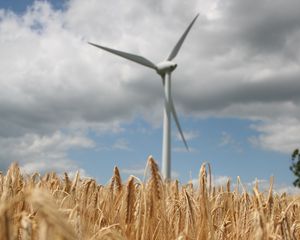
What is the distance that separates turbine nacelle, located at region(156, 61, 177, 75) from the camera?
29.4 metres

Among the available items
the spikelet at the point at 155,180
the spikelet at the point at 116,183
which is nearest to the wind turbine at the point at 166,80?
the spikelet at the point at 116,183

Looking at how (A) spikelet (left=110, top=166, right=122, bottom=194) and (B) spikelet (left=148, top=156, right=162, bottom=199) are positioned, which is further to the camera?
(A) spikelet (left=110, top=166, right=122, bottom=194)

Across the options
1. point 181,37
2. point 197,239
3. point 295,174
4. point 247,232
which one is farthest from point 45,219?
point 295,174

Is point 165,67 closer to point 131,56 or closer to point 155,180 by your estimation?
point 131,56

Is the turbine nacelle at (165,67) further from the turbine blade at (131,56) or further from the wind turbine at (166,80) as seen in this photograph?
the turbine blade at (131,56)

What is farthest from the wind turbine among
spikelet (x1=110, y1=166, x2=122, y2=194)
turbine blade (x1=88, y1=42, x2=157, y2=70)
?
spikelet (x1=110, y1=166, x2=122, y2=194)

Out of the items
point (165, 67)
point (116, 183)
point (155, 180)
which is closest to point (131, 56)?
point (165, 67)

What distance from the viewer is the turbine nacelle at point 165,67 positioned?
96.4 feet

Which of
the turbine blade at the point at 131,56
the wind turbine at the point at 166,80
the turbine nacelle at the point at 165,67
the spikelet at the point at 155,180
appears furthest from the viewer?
the turbine nacelle at the point at 165,67

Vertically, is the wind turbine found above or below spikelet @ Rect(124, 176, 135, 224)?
above

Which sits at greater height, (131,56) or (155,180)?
(131,56)

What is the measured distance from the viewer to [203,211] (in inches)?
103

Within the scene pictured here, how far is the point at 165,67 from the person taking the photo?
29391 mm

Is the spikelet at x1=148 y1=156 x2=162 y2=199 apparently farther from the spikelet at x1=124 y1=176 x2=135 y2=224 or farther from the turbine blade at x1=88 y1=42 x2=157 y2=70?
the turbine blade at x1=88 y1=42 x2=157 y2=70
